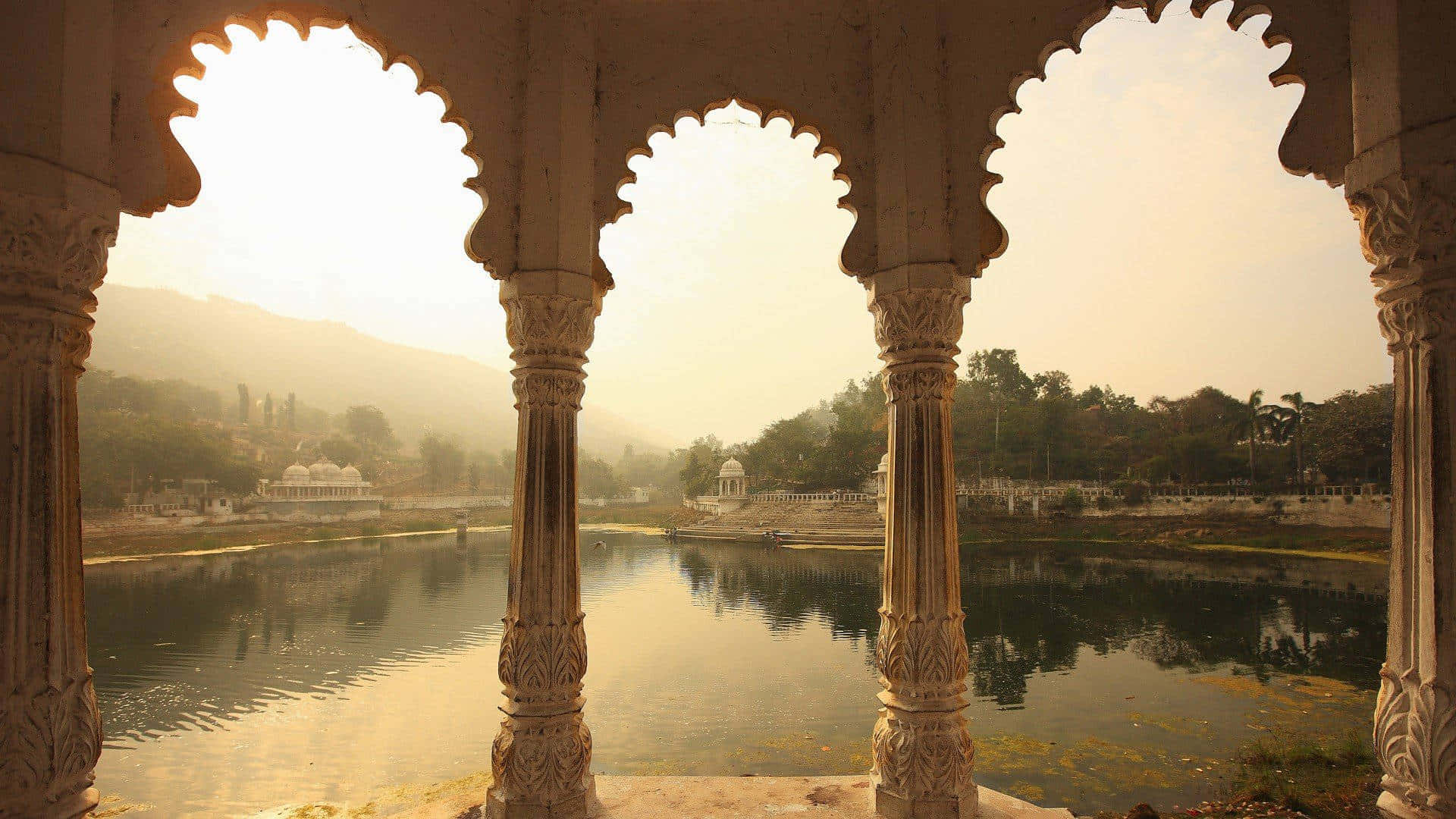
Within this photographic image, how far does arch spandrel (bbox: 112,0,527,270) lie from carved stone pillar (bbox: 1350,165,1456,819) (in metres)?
3.48

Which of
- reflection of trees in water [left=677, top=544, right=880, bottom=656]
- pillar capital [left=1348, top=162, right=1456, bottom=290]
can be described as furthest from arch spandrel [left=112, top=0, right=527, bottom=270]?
reflection of trees in water [left=677, top=544, right=880, bottom=656]

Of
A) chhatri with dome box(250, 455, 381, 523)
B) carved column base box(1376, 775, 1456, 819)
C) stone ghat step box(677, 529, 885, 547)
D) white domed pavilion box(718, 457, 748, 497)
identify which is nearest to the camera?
carved column base box(1376, 775, 1456, 819)

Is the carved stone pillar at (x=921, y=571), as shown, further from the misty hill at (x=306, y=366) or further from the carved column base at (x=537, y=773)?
the misty hill at (x=306, y=366)

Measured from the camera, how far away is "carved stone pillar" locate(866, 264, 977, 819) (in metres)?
3.37

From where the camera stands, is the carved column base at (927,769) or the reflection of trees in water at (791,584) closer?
the carved column base at (927,769)

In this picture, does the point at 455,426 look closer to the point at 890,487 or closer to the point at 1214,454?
the point at 1214,454

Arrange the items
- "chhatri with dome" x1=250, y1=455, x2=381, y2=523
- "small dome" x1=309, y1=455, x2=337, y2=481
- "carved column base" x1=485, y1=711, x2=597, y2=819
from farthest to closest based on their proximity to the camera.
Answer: "small dome" x1=309, y1=455, x2=337, y2=481
"chhatri with dome" x1=250, y1=455, x2=381, y2=523
"carved column base" x1=485, y1=711, x2=597, y2=819

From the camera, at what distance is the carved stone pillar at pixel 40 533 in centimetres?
243

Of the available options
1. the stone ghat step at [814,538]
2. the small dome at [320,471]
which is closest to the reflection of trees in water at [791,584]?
the stone ghat step at [814,538]

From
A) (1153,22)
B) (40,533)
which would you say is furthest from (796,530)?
(40,533)

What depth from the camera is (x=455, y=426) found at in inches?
3118

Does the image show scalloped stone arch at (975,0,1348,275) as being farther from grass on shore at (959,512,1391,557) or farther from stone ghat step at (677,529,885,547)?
stone ghat step at (677,529,885,547)

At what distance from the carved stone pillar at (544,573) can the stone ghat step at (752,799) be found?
1.11ft

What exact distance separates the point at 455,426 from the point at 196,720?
6587 centimetres
